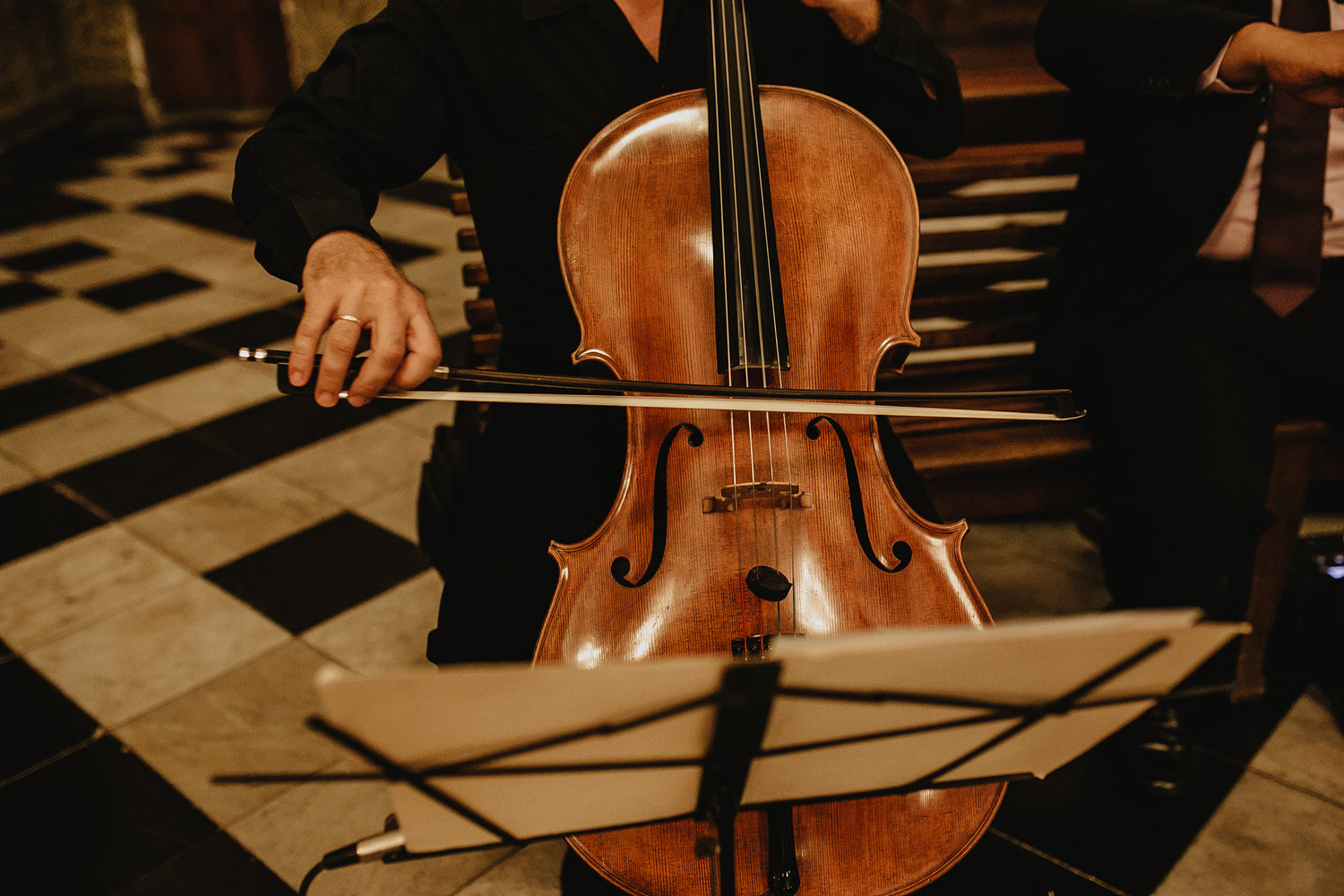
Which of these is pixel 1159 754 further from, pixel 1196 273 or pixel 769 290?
pixel 769 290

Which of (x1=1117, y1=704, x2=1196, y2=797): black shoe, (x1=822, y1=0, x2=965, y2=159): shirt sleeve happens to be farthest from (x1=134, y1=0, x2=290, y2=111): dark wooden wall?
(x1=1117, y1=704, x2=1196, y2=797): black shoe

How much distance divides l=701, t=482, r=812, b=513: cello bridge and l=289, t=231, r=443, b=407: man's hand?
0.31 metres

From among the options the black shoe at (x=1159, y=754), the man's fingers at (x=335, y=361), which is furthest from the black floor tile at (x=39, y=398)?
the black shoe at (x=1159, y=754)

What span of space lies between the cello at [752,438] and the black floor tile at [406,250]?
8.33 ft

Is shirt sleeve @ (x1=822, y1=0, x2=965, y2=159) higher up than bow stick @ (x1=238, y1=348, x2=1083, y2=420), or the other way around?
shirt sleeve @ (x1=822, y1=0, x2=965, y2=159)

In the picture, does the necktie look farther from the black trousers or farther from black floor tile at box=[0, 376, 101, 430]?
black floor tile at box=[0, 376, 101, 430]

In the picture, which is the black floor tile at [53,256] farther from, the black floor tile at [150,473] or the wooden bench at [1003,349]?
the wooden bench at [1003,349]

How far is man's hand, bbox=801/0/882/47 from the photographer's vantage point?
3.90 feet

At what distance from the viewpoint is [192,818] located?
1308 millimetres

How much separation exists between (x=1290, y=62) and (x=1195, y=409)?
17.5 inches

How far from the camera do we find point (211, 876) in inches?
48.2

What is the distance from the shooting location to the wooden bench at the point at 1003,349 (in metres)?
1.43

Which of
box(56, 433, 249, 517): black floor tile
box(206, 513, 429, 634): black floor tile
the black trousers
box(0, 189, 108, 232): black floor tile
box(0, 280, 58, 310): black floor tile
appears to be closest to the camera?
the black trousers

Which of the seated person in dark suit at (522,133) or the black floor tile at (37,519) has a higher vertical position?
the seated person in dark suit at (522,133)
